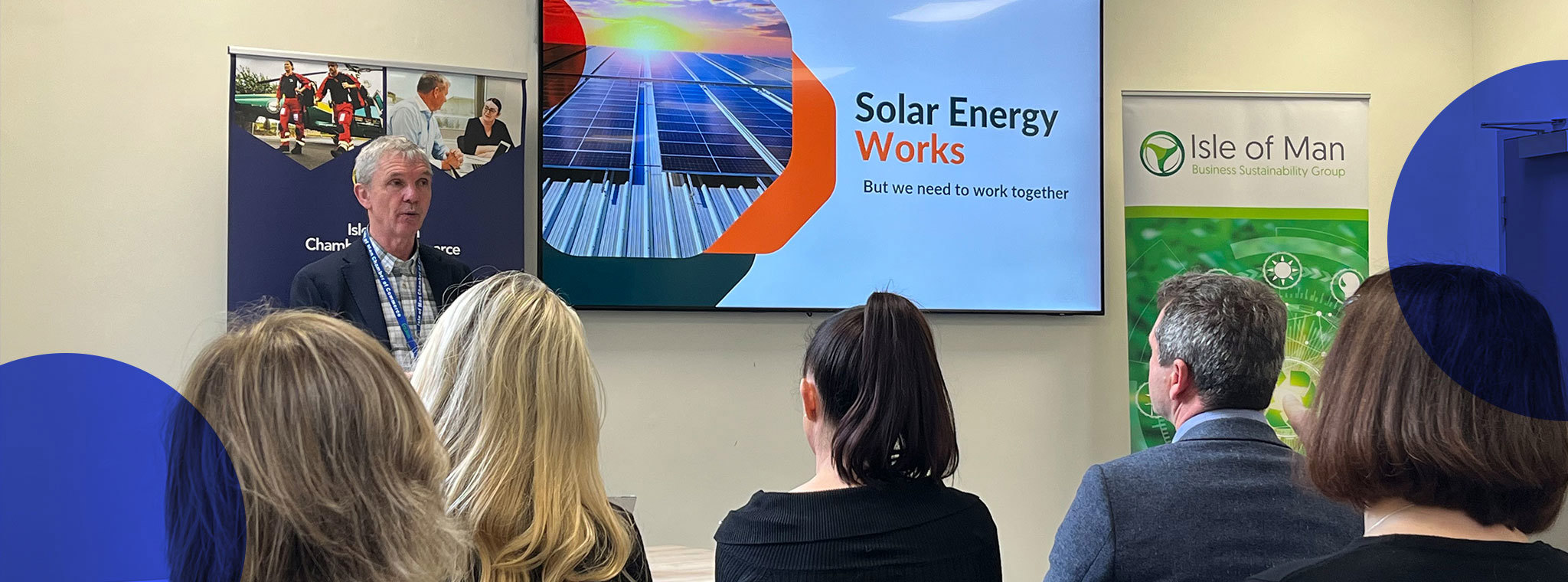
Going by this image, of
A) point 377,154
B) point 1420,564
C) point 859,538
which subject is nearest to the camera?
point 1420,564

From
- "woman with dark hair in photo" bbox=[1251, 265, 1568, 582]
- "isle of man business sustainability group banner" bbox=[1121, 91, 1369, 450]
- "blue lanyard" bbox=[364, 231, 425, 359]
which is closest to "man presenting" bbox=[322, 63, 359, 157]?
"blue lanyard" bbox=[364, 231, 425, 359]

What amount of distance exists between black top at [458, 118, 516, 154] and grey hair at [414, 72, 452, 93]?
0.14 meters

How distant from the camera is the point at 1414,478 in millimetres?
1069

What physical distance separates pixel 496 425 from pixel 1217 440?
3.80 feet

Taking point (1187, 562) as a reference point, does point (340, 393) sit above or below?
above

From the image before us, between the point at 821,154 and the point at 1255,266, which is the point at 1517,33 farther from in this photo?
the point at 821,154

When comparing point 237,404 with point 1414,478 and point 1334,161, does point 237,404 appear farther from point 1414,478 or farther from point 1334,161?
point 1334,161

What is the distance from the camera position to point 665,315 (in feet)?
12.5

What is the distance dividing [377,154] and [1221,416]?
253 cm

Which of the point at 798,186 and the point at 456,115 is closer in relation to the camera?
the point at 456,115

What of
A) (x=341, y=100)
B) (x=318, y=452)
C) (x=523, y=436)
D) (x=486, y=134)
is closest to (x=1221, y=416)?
(x=523, y=436)

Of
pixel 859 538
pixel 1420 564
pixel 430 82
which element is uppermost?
pixel 430 82

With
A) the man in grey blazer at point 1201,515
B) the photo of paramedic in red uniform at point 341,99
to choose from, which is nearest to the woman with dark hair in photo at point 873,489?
the man in grey blazer at point 1201,515

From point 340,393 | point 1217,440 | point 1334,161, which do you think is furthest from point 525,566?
point 1334,161
